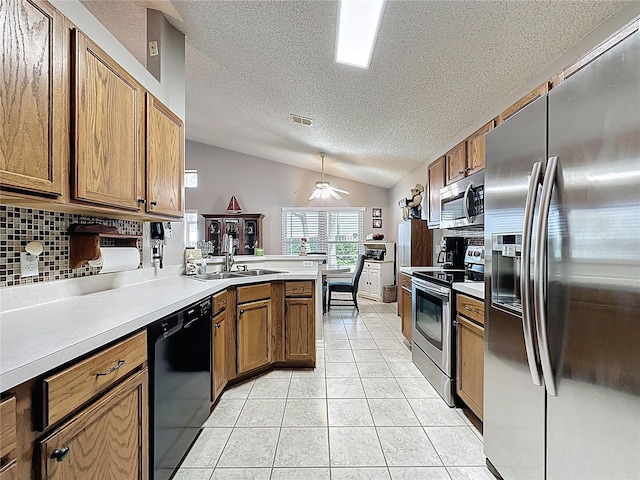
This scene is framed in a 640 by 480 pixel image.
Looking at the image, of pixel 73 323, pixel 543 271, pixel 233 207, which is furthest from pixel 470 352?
pixel 233 207

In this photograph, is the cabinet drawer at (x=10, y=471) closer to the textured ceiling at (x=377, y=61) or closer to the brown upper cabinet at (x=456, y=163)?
the textured ceiling at (x=377, y=61)

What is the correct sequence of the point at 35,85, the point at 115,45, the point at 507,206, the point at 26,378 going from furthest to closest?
the point at 115,45 → the point at 507,206 → the point at 35,85 → the point at 26,378

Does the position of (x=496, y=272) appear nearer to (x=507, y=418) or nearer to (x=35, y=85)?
(x=507, y=418)

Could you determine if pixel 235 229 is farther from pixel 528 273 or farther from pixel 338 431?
pixel 528 273

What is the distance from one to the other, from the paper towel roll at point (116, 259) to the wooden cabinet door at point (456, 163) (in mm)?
2614

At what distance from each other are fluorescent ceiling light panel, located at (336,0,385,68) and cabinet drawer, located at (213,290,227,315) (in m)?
2.07

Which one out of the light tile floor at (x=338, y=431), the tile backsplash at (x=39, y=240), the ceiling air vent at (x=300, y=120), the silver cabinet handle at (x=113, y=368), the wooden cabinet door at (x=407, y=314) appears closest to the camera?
the silver cabinet handle at (x=113, y=368)

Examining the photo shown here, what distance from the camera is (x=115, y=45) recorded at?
168 cm

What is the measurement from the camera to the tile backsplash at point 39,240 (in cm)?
134

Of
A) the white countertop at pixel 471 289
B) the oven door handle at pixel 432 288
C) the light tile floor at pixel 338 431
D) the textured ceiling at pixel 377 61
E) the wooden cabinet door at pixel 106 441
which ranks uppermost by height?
the textured ceiling at pixel 377 61

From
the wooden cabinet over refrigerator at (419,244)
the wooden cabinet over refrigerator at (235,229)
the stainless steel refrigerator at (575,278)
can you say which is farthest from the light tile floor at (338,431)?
the wooden cabinet over refrigerator at (235,229)

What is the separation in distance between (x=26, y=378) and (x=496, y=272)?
178 cm

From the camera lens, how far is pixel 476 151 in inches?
98.3

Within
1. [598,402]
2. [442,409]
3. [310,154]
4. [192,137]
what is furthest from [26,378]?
[192,137]
